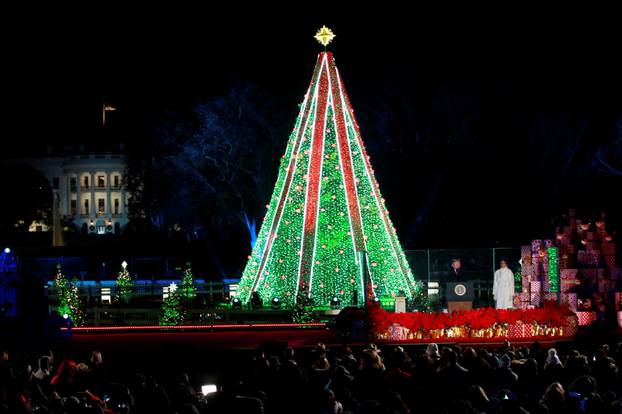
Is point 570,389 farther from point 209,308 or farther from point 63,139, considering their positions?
point 63,139

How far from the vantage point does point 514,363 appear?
54.4 feet

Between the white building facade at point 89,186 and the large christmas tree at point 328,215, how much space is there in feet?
332

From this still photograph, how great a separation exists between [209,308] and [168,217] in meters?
25.4

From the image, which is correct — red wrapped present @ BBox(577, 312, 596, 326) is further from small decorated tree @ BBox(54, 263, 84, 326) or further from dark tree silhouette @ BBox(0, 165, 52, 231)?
dark tree silhouette @ BBox(0, 165, 52, 231)

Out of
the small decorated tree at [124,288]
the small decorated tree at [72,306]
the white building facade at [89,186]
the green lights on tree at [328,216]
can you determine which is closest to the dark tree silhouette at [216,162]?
the small decorated tree at [124,288]

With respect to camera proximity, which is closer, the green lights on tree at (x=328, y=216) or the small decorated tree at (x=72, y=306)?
the green lights on tree at (x=328, y=216)

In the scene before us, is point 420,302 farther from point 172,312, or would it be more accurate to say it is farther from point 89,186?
point 89,186

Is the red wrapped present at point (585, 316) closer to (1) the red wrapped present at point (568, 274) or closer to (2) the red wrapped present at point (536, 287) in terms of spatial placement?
(1) the red wrapped present at point (568, 274)

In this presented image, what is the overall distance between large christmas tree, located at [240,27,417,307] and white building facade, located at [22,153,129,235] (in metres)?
101

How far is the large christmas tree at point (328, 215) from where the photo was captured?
103 ft

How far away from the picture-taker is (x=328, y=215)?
104ft

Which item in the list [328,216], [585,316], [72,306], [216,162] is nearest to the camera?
[585,316]

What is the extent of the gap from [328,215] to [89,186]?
104922 millimetres

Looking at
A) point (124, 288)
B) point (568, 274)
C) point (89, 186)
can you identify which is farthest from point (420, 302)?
point (89, 186)
